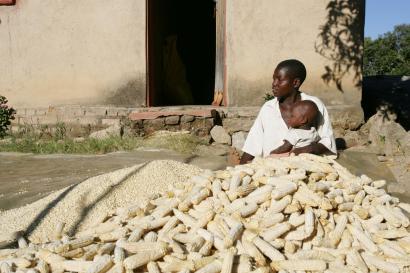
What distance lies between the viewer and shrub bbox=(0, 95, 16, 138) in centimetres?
680

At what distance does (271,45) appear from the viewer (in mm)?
6477

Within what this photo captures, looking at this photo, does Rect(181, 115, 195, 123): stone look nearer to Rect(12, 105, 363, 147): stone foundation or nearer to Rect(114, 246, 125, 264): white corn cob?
Rect(12, 105, 363, 147): stone foundation

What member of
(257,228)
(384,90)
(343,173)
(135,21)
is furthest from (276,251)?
(384,90)

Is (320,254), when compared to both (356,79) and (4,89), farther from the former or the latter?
(4,89)

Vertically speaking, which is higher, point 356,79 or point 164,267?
point 356,79

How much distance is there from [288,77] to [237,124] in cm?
302

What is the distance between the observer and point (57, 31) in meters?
6.85

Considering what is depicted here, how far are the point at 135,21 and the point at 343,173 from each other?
4736 mm

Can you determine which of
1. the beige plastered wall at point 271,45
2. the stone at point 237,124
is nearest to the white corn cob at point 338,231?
the stone at point 237,124

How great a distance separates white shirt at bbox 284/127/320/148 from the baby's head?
→ 0.06m

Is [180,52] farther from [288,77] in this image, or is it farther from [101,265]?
[101,265]

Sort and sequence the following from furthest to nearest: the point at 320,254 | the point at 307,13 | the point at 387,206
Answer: the point at 307,13 → the point at 387,206 → the point at 320,254

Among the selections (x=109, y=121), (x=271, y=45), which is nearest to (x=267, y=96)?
(x=271, y=45)

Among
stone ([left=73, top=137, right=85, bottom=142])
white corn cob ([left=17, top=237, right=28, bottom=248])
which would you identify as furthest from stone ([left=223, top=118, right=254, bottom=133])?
white corn cob ([left=17, top=237, right=28, bottom=248])
